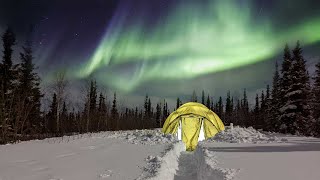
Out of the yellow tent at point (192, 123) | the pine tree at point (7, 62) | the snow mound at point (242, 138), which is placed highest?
the pine tree at point (7, 62)

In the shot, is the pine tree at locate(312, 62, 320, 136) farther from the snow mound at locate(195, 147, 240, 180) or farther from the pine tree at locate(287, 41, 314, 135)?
the snow mound at locate(195, 147, 240, 180)

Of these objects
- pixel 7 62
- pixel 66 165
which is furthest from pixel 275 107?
pixel 66 165

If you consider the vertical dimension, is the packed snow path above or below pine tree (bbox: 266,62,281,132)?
below

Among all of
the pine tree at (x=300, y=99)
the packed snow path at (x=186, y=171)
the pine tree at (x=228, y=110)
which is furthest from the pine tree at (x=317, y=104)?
the pine tree at (x=228, y=110)

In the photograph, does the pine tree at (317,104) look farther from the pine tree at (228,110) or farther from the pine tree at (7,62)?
the pine tree at (228,110)

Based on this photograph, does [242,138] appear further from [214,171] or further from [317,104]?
[317,104]

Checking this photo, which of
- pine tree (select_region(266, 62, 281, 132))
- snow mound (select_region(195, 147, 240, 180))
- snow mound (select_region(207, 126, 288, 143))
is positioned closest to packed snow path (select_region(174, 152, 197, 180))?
snow mound (select_region(195, 147, 240, 180))

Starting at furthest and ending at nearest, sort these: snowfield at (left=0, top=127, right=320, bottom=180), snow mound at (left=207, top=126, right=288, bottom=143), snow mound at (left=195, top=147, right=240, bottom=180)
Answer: snow mound at (left=207, top=126, right=288, bottom=143) → snow mound at (left=195, top=147, right=240, bottom=180) → snowfield at (left=0, top=127, right=320, bottom=180)

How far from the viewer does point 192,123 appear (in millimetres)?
26250

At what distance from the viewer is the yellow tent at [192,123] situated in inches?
1021

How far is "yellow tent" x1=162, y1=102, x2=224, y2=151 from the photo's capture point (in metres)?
25.9

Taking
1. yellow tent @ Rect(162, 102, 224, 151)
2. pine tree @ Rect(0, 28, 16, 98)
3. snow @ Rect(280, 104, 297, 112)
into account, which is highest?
pine tree @ Rect(0, 28, 16, 98)

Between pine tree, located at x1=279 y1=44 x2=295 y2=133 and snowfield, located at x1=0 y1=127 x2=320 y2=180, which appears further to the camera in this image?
pine tree, located at x1=279 y1=44 x2=295 y2=133

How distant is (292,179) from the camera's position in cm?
753
